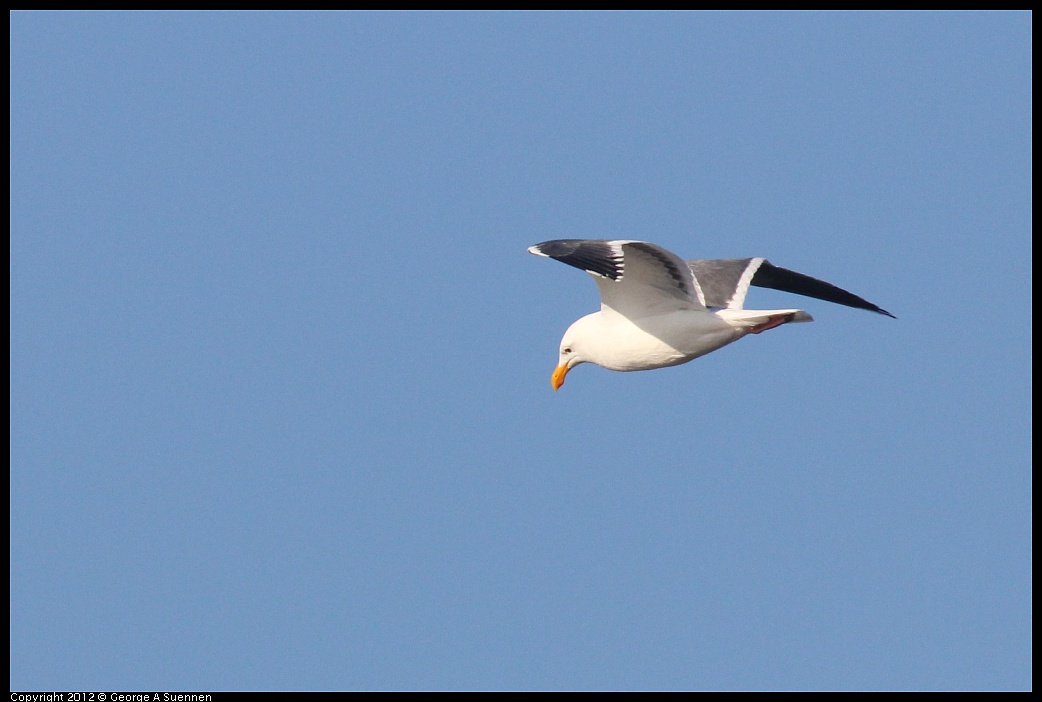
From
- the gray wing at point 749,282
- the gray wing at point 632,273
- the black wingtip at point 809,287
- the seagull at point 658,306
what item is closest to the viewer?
the gray wing at point 632,273

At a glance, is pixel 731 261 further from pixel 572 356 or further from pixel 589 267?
pixel 589 267

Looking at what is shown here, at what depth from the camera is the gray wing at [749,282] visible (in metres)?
14.9

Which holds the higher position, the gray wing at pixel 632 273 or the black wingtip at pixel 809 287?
the black wingtip at pixel 809 287

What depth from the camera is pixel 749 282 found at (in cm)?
1502

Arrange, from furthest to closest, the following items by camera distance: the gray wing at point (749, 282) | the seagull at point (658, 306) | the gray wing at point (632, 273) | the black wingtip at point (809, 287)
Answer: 1. the black wingtip at point (809, 287)
2. the gray wing at point (749, 282)
3. the seagull at point (658, 306)
4. the gray wing at point (632, 273)

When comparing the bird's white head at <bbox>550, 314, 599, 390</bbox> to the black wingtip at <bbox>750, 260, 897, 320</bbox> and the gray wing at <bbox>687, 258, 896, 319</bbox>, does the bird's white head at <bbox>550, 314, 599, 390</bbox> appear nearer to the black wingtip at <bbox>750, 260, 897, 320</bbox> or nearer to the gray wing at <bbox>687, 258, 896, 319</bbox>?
the gray wing at <bbox>687, 258, 896, 319</bbox>

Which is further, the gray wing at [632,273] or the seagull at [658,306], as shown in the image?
the seagull at [658,306]

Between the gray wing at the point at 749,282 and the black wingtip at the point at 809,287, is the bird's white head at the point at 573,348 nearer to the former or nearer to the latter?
the gray wing at the point at 749,282

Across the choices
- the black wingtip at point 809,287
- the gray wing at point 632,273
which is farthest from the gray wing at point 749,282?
the gray wing at point 632,273

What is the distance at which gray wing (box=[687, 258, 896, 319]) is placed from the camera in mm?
14859

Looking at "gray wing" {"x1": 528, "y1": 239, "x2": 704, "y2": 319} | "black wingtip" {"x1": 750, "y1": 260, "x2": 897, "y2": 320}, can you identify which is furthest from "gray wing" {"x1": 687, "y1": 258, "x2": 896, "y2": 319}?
"gray wing" {"x1": 528, "y1": 239, "x2": 704, "y2": 319}

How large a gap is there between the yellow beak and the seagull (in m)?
0.19

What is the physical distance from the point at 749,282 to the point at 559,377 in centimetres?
229
